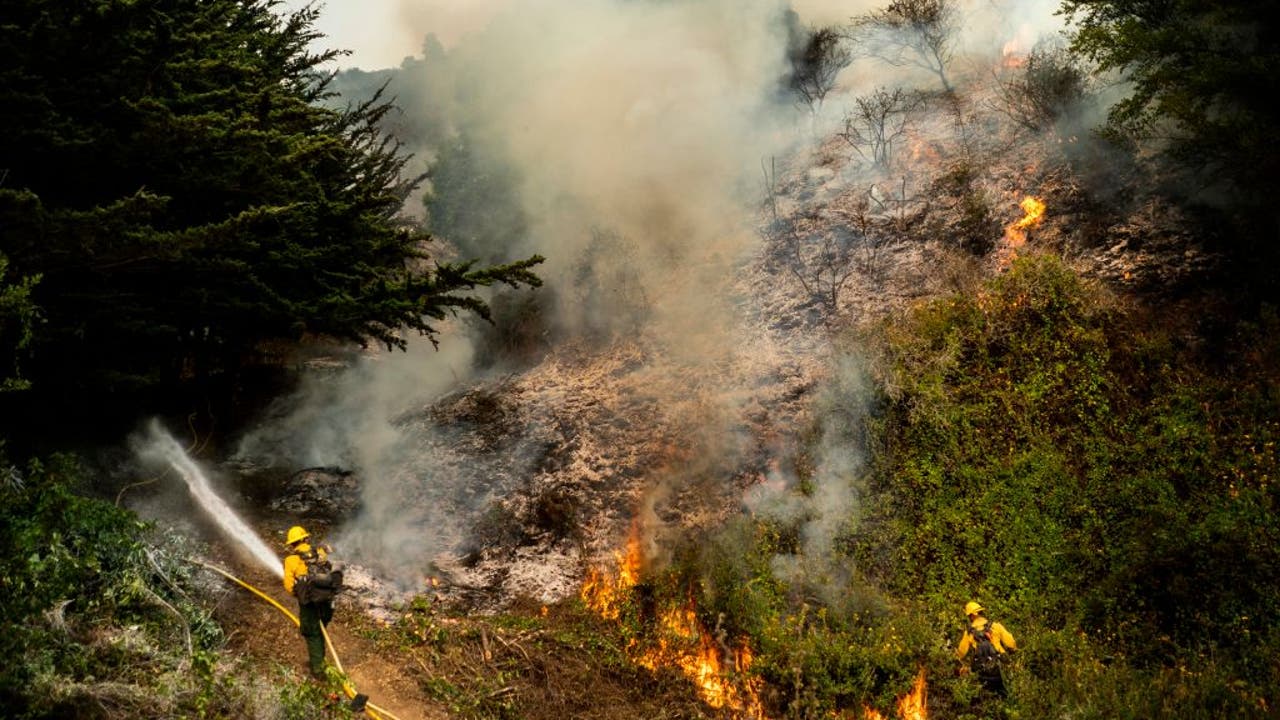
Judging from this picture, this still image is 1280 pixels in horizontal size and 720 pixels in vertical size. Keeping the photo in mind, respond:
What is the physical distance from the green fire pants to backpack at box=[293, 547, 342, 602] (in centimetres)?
10

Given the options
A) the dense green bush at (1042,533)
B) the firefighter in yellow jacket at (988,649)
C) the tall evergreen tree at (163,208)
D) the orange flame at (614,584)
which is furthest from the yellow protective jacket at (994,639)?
the tall evergreen tree at (163,208)

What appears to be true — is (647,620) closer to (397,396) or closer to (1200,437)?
(1200,437)

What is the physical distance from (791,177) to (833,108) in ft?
9.79

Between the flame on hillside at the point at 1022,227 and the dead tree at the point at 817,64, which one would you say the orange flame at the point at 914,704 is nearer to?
the flame on hillside at the point at 1022,227

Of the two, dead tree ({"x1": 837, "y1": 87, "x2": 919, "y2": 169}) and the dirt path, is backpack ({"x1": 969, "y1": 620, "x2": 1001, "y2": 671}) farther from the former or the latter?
dead tree ({"x1": 837, "y1": 87, "x2": 919, "y2": 169})

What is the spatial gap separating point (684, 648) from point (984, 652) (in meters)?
3.06

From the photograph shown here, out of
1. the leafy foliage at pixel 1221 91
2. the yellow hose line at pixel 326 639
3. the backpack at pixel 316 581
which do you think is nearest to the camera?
the yellow hose line at pixel 326 639

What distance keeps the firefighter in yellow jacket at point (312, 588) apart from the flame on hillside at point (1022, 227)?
10111 millimetres

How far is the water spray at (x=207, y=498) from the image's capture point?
8172mm

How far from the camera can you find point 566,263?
16016 mm

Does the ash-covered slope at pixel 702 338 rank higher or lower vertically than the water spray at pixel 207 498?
higher

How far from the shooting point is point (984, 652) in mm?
6508

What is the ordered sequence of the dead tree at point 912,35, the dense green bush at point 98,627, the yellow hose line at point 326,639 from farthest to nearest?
the dead tree at point 912,35
the yellow hose line at point 326,639
the dense green bush at point 98,627

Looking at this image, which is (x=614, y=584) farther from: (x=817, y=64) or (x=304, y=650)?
(x=817, y=64)
